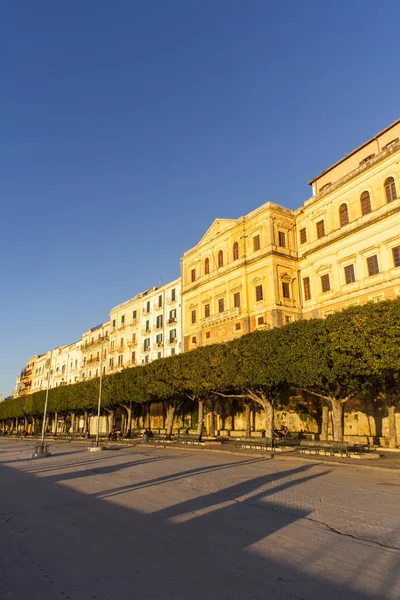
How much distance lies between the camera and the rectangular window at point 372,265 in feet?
111

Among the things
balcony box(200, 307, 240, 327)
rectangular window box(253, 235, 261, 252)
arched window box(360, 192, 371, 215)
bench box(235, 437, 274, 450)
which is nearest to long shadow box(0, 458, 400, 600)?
bench box(235, 437, 274, 450)

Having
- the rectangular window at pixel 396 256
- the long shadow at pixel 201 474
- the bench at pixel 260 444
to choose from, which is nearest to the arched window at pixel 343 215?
the rectangular window at pixel 396 256

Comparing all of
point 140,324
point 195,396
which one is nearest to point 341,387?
point 195,396

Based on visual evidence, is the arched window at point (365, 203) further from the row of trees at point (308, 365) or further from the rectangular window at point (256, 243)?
the row of trees at point (308, 365)

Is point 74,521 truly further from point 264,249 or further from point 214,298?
point 214,298

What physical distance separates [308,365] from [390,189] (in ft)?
58.0

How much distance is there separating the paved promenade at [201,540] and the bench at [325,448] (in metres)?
8.03

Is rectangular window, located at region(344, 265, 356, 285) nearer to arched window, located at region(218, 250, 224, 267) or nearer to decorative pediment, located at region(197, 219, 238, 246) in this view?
decorative pediment, located at region(197, 219, 238, 246)

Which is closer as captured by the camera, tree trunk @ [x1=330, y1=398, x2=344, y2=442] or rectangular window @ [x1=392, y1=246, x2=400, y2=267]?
tree trunk @ [x1=330, y1=398, x2=344, y2=442]

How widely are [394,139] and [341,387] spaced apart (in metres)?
23.2

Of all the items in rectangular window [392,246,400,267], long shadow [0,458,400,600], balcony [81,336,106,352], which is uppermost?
balcony [81,336,106,352]

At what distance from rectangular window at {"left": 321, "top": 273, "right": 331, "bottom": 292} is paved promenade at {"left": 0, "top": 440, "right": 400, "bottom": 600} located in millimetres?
25782

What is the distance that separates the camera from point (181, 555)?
6.55 metres

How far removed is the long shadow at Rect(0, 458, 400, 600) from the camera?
210 inches
